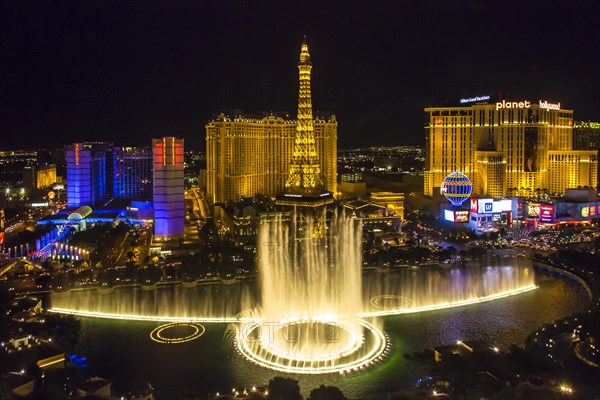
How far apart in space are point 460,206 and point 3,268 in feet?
95.9

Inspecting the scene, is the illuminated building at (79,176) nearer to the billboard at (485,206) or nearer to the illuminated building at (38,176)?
the illuminated building at (38,176)

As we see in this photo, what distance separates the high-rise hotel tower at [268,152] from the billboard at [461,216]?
36.6 feet

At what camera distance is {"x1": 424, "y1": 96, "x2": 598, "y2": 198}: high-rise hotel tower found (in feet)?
138

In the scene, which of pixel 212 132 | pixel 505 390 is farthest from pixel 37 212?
pixel 505 390

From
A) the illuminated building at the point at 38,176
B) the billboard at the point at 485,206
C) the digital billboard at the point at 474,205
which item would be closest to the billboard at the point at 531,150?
the billboard at the point at 485,206

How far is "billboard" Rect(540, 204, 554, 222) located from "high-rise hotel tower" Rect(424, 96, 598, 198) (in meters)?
4.68

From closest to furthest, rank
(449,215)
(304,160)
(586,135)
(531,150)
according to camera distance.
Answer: (449,215)
(531,150)
(304,160)
(586,135)

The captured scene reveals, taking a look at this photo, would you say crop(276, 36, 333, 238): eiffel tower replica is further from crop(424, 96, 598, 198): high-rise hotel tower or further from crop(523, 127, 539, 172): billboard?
crop(523, 127, 539, 172): billboard

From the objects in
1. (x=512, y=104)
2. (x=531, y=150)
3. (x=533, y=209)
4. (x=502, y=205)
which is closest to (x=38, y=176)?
(x=502, y=205)

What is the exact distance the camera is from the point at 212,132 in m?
42.9

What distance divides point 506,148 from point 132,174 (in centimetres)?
3395

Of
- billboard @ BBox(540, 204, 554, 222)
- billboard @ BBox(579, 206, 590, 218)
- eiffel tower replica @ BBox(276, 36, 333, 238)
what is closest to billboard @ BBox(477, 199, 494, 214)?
billboard @ BBox(540, 204, 554, 222)

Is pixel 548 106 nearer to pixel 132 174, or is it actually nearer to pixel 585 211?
pixel 585 211

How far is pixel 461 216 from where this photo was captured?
37.9 m
